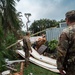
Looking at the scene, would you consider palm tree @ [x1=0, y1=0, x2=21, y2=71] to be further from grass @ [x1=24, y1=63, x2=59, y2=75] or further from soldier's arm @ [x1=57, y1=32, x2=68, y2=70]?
soldier's arm @ [x1=57, y1=32, x2=68, y2=70]

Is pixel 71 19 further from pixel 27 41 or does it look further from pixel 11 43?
pixel 11 43

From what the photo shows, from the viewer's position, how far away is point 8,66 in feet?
36.6

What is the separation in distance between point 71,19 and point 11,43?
11522 millimetres

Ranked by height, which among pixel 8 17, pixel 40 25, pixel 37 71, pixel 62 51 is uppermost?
pixel 40 25

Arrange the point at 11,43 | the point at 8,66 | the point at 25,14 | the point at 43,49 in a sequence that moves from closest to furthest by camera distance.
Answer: the point at 8,66 < the point at 11,43 < the point at 43,49 < the point at 25,14

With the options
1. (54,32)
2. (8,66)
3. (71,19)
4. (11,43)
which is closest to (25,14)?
(54,32)

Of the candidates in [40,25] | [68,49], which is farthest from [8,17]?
[40,25]

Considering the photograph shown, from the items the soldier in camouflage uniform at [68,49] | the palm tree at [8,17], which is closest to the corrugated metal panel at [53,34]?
the palm tree at [8,17]

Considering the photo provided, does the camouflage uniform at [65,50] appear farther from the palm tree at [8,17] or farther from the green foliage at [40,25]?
the green foliage at [40,25]

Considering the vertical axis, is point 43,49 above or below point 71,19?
below

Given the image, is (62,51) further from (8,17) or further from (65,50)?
(8,17)

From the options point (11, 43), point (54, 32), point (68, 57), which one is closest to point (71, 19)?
point (68, 57)

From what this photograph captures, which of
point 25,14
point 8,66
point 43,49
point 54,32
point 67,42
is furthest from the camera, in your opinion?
point 25,14

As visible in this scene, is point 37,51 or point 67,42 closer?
point 67,42
